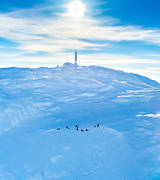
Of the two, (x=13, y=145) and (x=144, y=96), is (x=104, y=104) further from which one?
(x=13, y=145)

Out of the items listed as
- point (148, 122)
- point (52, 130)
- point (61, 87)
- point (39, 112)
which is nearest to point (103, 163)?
point (52, 130)

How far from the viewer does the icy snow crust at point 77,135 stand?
16.2 meters

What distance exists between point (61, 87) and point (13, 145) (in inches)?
1199

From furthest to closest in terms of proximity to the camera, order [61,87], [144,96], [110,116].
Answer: [61,87] → [144,96] → [110,116]

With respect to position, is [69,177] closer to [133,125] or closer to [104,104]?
[133,125]

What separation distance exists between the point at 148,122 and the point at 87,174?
44.1 ft

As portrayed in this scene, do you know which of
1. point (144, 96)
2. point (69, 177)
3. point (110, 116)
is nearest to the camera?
point (69, 177)

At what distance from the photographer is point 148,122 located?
25984 millimetres

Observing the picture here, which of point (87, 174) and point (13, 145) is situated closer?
point (87, 174)

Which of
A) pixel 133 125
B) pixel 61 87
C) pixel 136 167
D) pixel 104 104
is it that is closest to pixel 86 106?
pixel 104 104

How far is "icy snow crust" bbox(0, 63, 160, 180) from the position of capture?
53.2 ft

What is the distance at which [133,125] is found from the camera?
82.7ft

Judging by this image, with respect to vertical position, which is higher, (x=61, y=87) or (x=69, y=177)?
(x=61, y=87)

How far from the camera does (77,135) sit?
2242 centimetres
